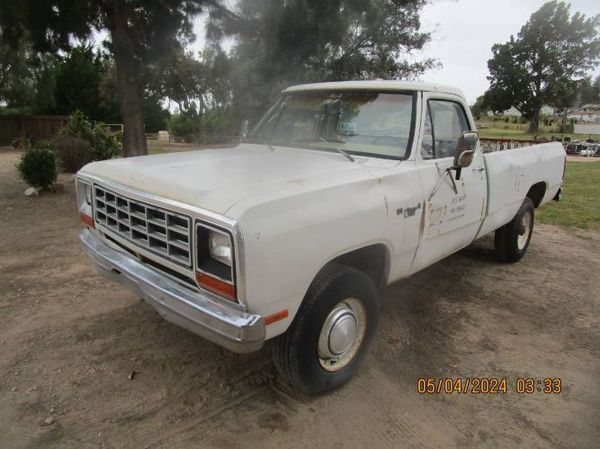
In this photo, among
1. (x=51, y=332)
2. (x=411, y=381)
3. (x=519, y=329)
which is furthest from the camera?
(x=519, y=329)

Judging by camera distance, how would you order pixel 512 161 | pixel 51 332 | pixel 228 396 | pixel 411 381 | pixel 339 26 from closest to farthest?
pixel 228 396 → pixel 411 381 → pixel 51 332 → pixel 512 161 → pixel 339 26

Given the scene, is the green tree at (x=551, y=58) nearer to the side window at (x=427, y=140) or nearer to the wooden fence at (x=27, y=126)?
the wooden fence at (x=27, y=126)

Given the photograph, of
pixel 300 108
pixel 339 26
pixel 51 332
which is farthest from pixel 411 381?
pixel 339 26

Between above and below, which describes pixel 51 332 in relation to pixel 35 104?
below

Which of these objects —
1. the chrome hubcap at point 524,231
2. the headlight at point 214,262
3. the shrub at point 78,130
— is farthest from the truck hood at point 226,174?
the shrub at point 78,130

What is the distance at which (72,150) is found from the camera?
11.0m

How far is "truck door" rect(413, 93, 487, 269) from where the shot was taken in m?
3.37

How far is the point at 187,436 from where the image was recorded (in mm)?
2535

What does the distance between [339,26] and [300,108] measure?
459cm

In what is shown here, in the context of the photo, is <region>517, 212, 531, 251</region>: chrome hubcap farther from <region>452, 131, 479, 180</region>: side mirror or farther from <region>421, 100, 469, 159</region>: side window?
<region>452, 131, 479, 180</region>: side mirror

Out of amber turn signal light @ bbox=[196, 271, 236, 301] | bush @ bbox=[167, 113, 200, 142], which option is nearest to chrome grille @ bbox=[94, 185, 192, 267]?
amber turn signal light @ bbox=[196, 271, 236, 301]

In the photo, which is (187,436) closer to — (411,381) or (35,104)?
(411,381)

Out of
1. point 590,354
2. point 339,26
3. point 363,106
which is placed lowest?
point 590,354

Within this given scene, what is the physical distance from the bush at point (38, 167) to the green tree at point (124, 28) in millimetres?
1382
